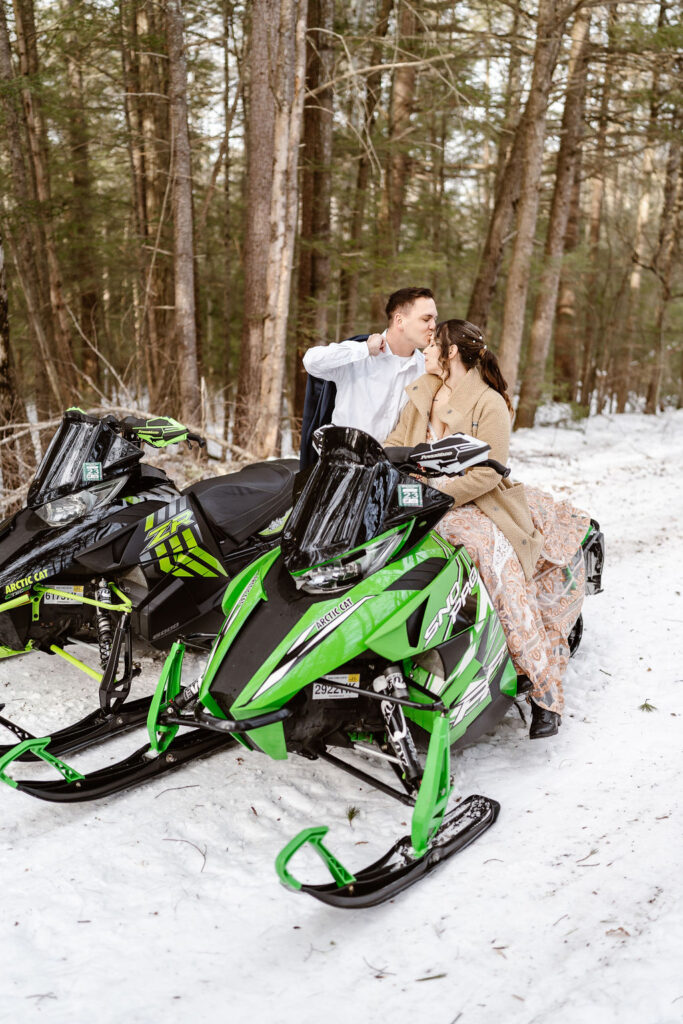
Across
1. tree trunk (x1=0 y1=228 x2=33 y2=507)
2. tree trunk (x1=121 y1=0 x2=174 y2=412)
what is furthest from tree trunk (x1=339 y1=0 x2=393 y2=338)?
tree trunk (x1=0 y1=228 x2=33 y2=507)

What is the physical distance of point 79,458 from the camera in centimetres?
389

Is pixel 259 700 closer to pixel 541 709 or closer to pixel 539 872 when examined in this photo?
pixel 539 872

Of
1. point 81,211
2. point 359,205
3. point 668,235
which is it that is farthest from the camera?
point 668,235

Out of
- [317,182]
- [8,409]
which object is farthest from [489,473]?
[317,182]

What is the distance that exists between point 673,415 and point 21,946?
21423 mm

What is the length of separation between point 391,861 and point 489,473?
1679mm

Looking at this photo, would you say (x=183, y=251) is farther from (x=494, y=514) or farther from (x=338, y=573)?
(x=338, y=573)

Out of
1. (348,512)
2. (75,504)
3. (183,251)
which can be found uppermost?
(183,251)

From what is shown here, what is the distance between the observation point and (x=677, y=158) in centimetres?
1889

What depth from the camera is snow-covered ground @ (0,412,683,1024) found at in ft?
6.69

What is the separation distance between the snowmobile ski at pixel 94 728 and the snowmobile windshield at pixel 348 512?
126 cm

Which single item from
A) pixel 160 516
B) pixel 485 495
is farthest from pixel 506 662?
pixel 160 516

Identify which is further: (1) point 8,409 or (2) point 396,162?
(2) point 396,162

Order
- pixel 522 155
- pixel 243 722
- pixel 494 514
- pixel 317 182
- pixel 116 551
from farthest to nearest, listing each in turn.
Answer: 1. pixel 522 155
2. pixel 317 182
3. pixel 116 551
4. pixel 494 514
5. pixel 243 722
